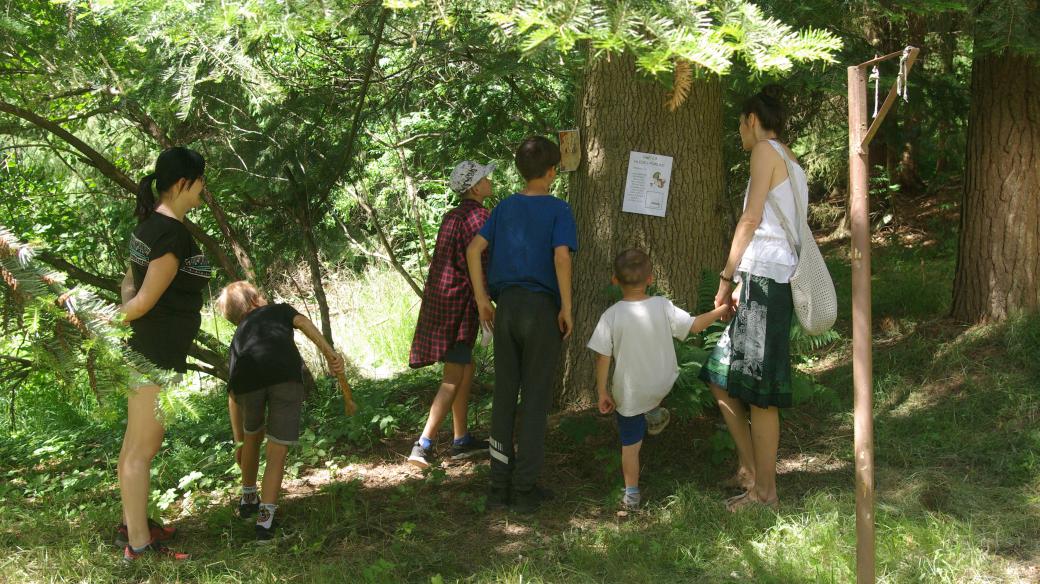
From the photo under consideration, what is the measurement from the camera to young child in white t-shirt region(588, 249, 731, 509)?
4.34 metres

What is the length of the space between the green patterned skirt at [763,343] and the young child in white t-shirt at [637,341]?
0.17 metres

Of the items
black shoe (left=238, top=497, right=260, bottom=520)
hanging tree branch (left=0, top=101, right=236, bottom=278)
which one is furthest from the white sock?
hanging tree branch (left=0, top=101, right=236, bottom=278)

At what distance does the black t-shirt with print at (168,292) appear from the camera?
383cm

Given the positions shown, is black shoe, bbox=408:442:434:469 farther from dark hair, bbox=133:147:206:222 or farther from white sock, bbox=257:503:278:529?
dark hair, bbox=133:147:206:222

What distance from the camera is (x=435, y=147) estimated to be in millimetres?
6980

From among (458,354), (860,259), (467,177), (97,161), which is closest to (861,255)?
(860,259)

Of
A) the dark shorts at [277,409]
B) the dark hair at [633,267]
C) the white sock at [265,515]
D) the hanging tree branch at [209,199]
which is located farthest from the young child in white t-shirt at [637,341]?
the hanging tree branch at [209,199]

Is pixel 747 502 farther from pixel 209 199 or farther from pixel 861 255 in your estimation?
pixel 209 199

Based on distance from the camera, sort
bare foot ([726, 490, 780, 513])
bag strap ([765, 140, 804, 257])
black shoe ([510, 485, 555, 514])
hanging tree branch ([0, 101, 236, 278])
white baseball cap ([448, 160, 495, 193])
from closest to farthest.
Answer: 1. bag strap ([765, 140, 804, 257])
2. bare foot ([726, 490, 780, 513])
3. black shoe ([510, 485, 555, 514])
4. white baseball cap ([448, 160, 495, 193])
5. hanging tree branch ([0, 101, 236, 278])

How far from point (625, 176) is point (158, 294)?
2.70m

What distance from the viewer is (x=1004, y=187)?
642 centimetres

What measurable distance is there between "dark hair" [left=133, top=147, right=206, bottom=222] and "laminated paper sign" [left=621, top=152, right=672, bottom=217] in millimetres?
2405

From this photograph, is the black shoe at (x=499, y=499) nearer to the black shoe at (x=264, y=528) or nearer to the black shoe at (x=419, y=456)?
the black shoe at (x=419, y=456)

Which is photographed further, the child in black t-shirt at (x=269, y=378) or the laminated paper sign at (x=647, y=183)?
the laminated paper sign at (x=647, y=183)
